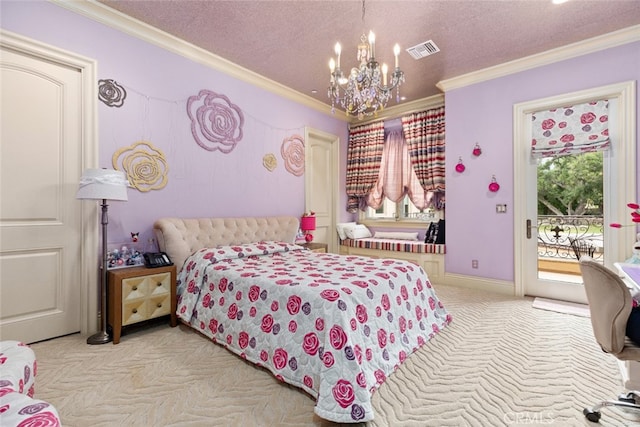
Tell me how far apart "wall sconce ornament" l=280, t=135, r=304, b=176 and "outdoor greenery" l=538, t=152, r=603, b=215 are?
3156 millimetres

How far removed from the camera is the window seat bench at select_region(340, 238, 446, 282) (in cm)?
422

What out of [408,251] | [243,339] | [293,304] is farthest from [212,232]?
[408,251]

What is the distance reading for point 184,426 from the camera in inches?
56.5

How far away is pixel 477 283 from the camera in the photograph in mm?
3832

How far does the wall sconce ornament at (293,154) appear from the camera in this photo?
4.24 m

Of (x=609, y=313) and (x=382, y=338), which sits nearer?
(x=609, y=313)

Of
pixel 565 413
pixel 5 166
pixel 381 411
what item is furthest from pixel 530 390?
pixel 5 166

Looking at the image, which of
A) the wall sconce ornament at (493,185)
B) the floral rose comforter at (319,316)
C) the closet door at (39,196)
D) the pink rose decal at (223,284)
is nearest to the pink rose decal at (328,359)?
the floral rose comforter at (319,316)

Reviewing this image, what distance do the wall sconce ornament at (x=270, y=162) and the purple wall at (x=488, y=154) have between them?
2527 millimetres

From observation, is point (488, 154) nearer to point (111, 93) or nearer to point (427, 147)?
point (427, 147)

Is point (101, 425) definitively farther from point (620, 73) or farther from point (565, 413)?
point (620, 73)

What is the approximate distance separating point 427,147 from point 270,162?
2501mm

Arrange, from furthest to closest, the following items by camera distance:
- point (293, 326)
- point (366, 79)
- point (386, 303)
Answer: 1. point (366, 79)
2. point (386, 303)
3. point (293, 326)

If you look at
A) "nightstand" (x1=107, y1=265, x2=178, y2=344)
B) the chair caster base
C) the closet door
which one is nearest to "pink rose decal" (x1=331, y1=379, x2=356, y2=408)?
the chair caster base
